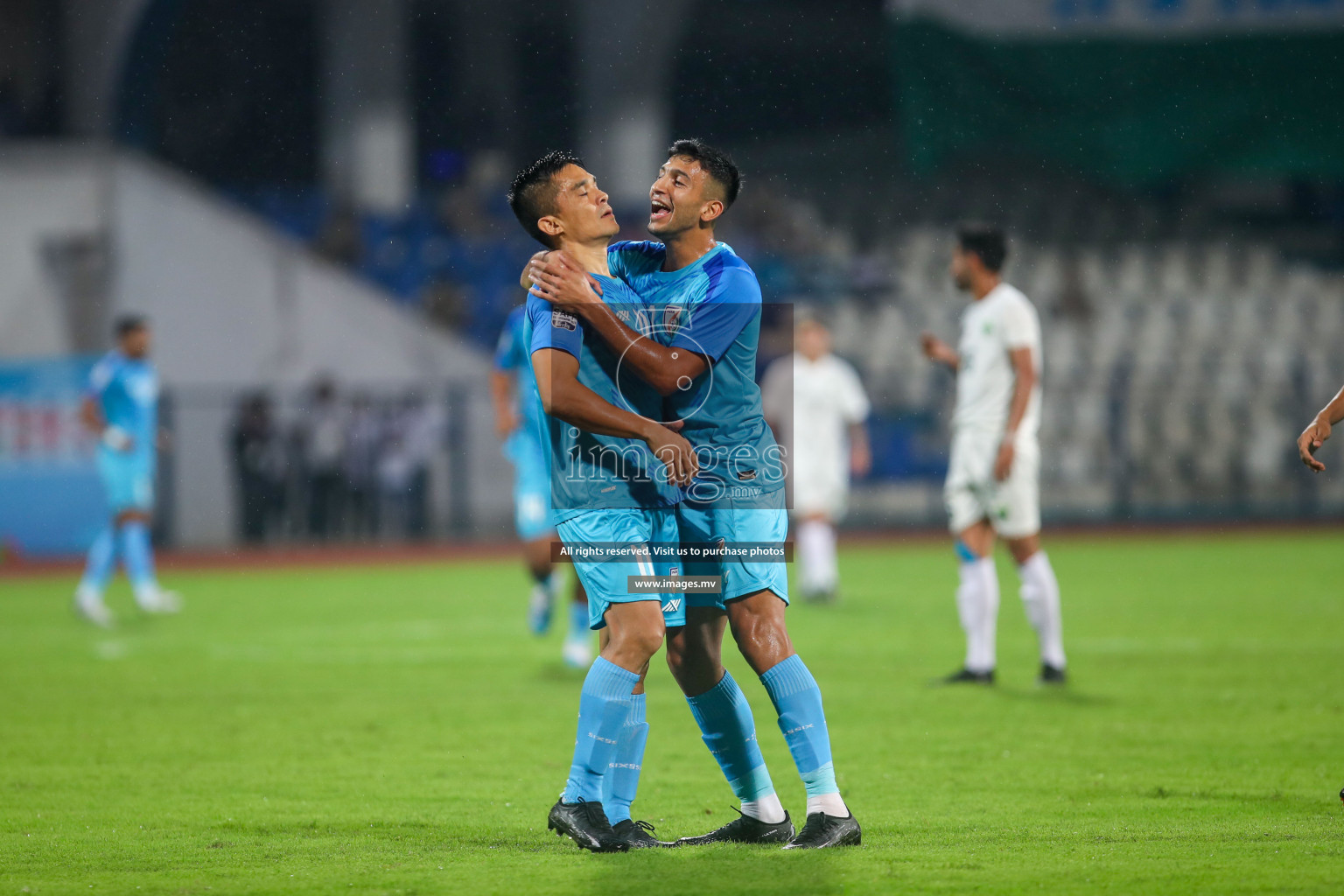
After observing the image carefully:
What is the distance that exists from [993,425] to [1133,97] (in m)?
11.4

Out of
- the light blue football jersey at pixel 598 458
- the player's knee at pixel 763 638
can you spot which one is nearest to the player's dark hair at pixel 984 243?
the light blue football jersey at pixel 598 458

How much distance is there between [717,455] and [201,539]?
1726 centimetres

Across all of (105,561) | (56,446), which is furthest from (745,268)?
(56,446)

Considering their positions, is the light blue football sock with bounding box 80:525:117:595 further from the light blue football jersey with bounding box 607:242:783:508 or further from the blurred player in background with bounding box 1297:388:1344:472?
the blurred player in background with bounding box 1297:388:1344:472

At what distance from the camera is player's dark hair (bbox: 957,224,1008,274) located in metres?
8.25

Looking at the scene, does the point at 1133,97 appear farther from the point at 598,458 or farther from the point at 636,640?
the point at 636,640

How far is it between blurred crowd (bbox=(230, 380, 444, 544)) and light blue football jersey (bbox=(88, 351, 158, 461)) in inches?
281

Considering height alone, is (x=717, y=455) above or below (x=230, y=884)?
above

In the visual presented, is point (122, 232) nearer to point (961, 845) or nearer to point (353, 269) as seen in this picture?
point (353, 269)

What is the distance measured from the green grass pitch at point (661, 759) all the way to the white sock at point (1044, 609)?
0.93 feet

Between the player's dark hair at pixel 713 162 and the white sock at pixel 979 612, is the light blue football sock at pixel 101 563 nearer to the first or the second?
the white sock at pixel 979 612

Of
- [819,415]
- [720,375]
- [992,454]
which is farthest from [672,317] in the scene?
[819,415]

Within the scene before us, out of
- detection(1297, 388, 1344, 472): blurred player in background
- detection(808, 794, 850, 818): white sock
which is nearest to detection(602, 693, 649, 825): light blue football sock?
detection(808, 794, 850, 818): white sock

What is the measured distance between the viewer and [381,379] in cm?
2169
